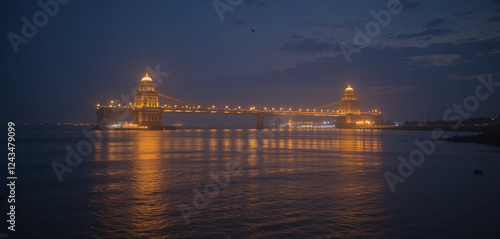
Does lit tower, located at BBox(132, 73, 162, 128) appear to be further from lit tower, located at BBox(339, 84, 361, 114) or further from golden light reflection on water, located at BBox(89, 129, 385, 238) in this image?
golden light reflection on water, located at BBox(89, 129, 385, 238)

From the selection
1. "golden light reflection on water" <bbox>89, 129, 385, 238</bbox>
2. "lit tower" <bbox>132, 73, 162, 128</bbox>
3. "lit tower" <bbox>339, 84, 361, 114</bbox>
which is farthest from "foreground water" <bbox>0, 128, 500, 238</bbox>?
"lit tower" <bbox>339, 84, 361, 114</bbox>

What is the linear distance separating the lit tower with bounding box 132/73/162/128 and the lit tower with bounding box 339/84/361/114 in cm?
8415

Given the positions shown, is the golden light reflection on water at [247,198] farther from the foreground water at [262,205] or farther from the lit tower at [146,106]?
the lit tower at [146,106]

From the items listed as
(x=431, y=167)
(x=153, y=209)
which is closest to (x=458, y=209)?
(x=153, y=209)

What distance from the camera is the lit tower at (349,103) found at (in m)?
158

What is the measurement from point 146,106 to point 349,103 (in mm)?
90022

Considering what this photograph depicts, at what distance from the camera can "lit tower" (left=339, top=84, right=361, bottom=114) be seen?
6240 inches

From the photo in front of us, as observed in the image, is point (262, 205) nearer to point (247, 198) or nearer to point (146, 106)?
point (247, 198)

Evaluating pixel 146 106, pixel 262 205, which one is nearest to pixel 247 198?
pixel 262 205

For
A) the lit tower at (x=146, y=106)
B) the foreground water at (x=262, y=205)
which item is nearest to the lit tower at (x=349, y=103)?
the lit tower at (x=146, y=106)

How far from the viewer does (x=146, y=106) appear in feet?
364

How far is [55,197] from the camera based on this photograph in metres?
11.8

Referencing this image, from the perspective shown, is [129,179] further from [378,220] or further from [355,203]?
[378,220]

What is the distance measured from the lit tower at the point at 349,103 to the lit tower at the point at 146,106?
84149 millimetres
